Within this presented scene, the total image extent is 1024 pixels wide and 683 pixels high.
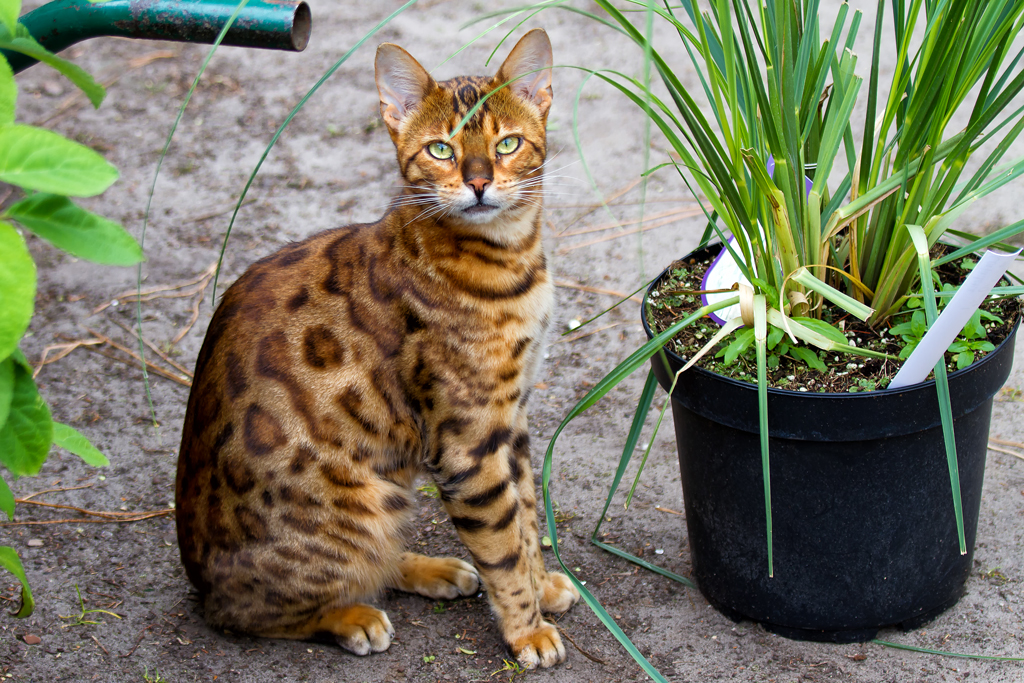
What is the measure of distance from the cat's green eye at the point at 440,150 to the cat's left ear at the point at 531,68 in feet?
0.65

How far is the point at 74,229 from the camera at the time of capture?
3.72 ft

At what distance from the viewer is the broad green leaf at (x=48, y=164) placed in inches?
41.1

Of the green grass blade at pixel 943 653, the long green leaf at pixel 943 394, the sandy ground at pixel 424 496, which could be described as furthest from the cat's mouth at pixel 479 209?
the green grass blade at pixel 943 653

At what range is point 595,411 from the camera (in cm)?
318

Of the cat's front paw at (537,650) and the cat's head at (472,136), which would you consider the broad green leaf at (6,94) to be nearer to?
the cat's head at (472,136)

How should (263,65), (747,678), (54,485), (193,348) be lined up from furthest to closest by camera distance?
(263,65) → (193,348) → (54,485) → (747,678)

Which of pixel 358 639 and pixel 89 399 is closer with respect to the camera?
pixel 358 639

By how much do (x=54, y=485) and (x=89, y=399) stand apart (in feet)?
1.63

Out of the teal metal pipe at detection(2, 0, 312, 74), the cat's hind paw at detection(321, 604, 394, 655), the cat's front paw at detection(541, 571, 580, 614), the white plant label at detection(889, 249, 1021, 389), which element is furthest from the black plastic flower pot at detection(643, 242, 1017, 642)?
the teal metal pipe at detection(2, 0, 312, 74)

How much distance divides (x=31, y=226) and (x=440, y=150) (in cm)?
112

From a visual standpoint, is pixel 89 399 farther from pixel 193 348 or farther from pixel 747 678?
pixel 747 678

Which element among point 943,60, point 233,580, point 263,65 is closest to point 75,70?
point 233,580

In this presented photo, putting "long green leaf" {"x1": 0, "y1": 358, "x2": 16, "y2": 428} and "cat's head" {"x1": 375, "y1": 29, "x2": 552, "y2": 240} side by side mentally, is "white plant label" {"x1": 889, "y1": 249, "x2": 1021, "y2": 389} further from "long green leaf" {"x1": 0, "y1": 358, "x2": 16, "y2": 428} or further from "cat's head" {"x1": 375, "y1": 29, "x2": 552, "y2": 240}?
"long green leaf" {"x1": 0, "y1": 358, "x2": 16, "y2": 428}

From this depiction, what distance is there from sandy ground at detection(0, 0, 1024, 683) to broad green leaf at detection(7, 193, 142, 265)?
4.20 ft
